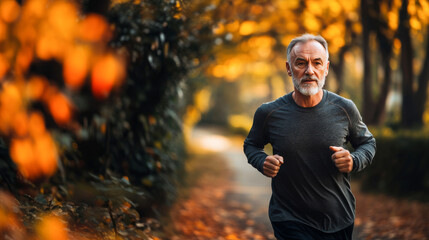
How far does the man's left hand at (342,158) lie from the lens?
9.20ft

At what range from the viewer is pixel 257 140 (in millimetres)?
3252

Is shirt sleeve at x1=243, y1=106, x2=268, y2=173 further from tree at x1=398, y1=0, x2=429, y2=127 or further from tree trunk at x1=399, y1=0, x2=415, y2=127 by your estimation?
tree at x1=398, y1=0, x2=429, y2=127

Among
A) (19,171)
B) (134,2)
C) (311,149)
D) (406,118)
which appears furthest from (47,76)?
(406,118)

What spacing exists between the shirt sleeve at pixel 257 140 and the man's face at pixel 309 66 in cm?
34

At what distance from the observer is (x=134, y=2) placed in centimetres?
548

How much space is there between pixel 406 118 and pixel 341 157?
9928mm

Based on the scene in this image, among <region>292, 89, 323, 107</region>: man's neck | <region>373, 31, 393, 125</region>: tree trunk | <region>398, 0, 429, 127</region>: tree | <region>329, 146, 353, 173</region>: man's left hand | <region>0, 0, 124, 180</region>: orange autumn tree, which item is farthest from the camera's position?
<region>373, 31, 393, 125</region>: tree trunk

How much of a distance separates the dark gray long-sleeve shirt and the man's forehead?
319 millimetres

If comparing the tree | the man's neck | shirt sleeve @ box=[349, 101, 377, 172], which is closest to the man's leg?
shirt sleeve @ box=[349, 101, 377, 172]

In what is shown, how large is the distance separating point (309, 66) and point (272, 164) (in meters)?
0.73

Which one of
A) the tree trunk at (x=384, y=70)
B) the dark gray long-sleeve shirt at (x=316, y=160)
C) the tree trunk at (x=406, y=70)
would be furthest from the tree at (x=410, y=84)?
the dark gray long-sleeve shirt at (x=316, y=160)

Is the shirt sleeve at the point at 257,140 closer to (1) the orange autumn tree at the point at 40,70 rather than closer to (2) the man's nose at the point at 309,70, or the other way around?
(2) the man's nose at the point at 309,70

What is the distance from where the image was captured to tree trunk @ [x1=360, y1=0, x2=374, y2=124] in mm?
12117

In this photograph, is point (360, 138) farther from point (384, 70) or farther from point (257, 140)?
point (384, 70)
